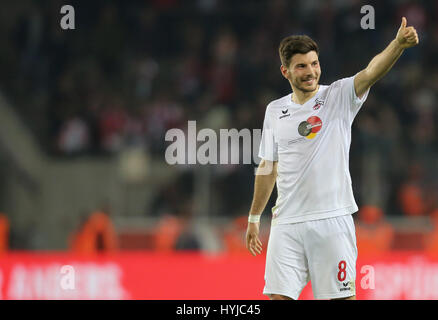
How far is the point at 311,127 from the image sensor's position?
4.68 m

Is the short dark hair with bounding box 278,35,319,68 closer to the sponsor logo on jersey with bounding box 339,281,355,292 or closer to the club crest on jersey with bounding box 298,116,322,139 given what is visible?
the club crest on jersey with bounding box 298,116,322,139

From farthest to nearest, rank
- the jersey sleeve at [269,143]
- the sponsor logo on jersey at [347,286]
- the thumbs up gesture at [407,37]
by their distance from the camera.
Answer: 1. the jersey sleeve at [269,143]
2. the sponsor logo on jersey at [347,286]
3. the thumbs up gesture at [407,37]

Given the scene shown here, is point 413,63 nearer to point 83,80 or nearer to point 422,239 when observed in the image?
point 422,239

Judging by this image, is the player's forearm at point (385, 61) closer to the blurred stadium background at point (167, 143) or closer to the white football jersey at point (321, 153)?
the white football jersey at point (321, 153)

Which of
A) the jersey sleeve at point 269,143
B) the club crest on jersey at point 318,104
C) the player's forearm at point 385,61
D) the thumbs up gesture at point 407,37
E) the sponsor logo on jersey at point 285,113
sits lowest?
the jersey sleeve at point 269,143

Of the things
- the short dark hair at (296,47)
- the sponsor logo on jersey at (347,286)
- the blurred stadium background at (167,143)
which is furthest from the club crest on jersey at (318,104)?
the blurred stadium background at (167,143)

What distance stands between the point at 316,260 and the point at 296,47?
Answer: 46.3 inches

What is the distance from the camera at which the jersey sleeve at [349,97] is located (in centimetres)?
460

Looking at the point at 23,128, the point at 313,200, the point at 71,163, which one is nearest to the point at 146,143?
the point at 71,163

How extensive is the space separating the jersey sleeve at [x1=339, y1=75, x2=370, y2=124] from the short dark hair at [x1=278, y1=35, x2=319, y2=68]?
9.3 inches

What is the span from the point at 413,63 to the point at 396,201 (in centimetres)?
329

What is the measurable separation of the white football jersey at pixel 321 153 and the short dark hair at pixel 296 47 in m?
0.25

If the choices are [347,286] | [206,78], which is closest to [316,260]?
[347,286]

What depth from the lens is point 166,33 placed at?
1475 cm
